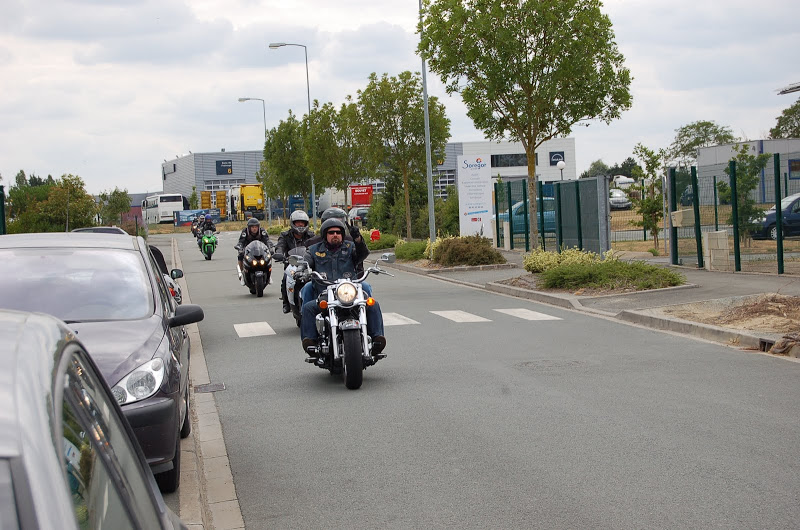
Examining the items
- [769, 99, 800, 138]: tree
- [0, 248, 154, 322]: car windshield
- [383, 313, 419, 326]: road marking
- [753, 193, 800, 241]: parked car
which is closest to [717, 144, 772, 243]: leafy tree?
[753, 193, 800, 241]: parked car

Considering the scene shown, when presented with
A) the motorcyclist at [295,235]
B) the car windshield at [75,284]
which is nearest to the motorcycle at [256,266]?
the motorcyclist at [295,235]

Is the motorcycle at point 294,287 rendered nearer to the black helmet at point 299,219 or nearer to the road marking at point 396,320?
the black helmet at point 299,219

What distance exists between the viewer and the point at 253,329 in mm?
15281

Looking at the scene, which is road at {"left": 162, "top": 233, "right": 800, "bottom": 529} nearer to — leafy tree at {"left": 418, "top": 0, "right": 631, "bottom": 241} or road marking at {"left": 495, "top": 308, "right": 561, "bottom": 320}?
road marking at {"left": 495, "top": 308, "right": 561, "bottom": 320}

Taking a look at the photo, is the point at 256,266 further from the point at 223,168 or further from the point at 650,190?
the point at 223,168

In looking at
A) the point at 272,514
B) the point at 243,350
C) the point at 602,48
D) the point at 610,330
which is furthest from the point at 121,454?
the point at 602,48

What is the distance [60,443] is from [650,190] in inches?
1151

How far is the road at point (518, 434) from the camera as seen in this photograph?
18.0ft

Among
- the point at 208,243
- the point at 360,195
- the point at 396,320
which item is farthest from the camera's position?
the point at 360,195

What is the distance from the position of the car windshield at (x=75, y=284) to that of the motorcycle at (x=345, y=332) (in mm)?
2577

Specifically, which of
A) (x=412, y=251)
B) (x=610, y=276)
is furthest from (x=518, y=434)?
(x=412, y=251)

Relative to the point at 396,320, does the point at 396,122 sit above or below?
above

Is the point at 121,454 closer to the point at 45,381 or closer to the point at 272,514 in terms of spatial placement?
the point at 45,381

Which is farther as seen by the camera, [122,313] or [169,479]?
[122,313]
